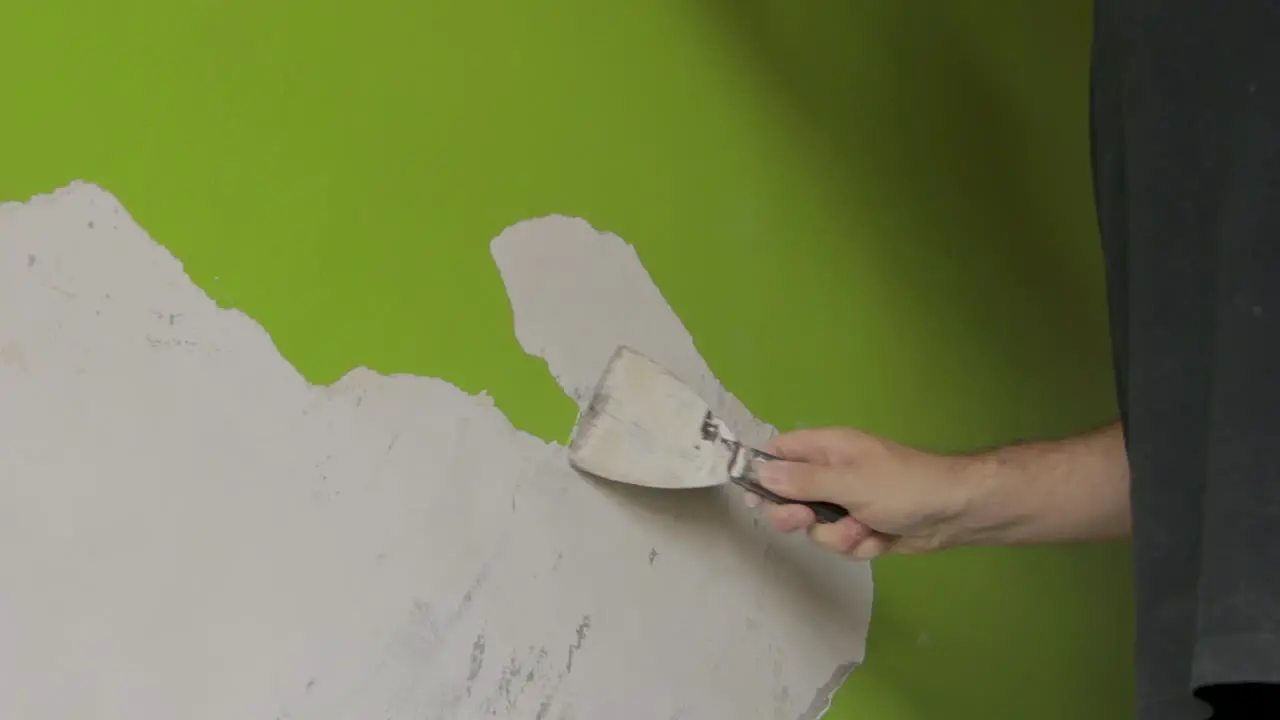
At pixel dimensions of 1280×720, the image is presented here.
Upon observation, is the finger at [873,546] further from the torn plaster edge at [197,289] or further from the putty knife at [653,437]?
the torn plaster edge at [197,289]

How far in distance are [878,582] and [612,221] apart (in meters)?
0.52

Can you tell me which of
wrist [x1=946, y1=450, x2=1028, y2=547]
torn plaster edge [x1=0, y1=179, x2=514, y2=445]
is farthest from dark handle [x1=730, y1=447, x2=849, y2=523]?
torn plaster edge [x1=0, y1=179, x2=514, y2=445]

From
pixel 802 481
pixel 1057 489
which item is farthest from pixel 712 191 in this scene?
pixel 1057 489

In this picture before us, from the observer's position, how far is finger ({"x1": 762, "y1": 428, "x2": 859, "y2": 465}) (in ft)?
3.00

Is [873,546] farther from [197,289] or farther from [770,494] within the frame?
[197,289]

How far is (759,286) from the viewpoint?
1060mm

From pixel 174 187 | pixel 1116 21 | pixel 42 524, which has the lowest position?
pixel 42 524

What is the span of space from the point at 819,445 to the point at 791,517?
7 centimetres

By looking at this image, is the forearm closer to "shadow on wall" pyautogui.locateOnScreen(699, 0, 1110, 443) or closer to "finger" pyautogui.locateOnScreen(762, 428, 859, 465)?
"finger" pyautogui.locateOnScreen(762, 428, 859, 465)

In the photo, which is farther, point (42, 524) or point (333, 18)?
point (333, 18)

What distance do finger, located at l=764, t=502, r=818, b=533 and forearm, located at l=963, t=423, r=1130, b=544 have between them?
0.15 meters

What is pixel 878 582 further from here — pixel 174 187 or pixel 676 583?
pixel 174 187

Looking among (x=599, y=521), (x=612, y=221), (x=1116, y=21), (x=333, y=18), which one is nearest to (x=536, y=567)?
(x=599, y=521)

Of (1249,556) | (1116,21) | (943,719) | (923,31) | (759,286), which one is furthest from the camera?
(923,31)
